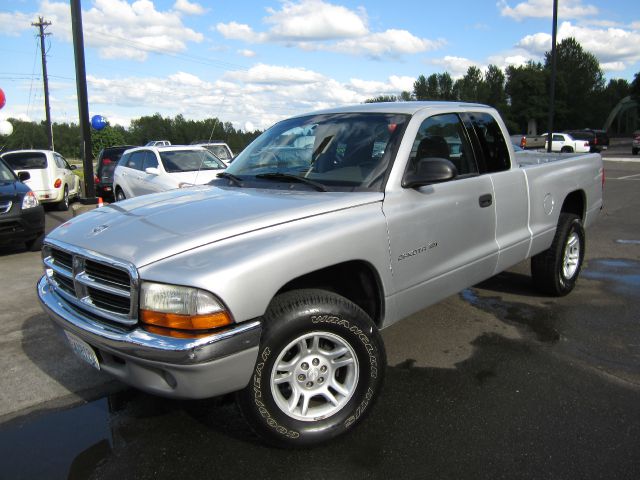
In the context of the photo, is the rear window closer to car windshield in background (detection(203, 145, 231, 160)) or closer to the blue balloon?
car windshield in background (detection(203, 145, 231, 160))

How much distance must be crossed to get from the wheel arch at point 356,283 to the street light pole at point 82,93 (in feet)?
32.4

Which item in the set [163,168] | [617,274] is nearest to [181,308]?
[617,274]

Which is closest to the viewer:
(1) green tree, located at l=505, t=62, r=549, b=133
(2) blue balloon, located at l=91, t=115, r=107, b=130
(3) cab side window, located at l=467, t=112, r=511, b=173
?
(3) cab side window, located at l=467, t=112, r=511, b=173

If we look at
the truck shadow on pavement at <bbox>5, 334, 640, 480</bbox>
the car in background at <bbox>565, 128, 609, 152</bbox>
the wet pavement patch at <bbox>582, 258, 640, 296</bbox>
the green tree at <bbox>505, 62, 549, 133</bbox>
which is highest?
the green tree at <bbox>505, 62, 549, 133</bbox>

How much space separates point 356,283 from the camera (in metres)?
3.32

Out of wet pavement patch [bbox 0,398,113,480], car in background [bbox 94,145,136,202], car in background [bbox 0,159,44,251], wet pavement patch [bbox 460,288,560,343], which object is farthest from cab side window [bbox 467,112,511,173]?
car in background [bbox 94,145,136,202]

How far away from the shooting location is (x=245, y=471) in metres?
2.72

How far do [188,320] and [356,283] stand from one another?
1192mm

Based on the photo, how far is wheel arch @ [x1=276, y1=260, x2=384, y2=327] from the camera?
3.15 m

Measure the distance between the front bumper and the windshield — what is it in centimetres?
130

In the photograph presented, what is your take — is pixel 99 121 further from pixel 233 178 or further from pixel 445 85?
pixel 445 85

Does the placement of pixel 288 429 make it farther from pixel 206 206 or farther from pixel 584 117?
pixel 584 117

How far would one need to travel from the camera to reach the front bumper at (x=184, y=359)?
2426 mm

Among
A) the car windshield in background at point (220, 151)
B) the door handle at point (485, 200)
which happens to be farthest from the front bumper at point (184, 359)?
the car windshield in background at point (220, 151)
